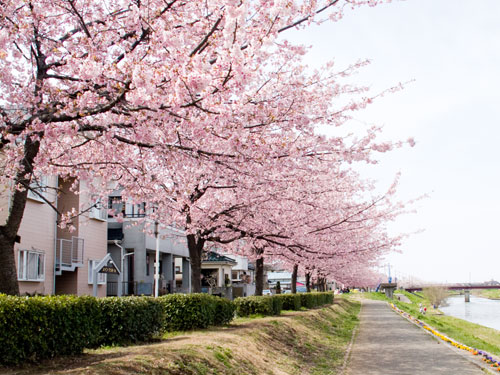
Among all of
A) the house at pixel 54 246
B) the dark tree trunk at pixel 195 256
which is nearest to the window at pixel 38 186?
the house at pixel 54 246

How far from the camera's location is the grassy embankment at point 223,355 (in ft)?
24.9

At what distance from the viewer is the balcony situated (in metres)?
21.6

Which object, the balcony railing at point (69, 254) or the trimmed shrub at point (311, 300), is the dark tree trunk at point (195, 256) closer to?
the balcony railing at point (69, 254)

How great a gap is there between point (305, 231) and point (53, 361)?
389 inches

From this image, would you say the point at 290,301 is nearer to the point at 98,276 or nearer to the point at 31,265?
the point at 98,276

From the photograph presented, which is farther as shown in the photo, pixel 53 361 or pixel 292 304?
pixel 292 304

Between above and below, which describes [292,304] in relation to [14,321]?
below

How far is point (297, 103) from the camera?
26.6 ft

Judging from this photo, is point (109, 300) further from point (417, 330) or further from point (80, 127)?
point (417, 330)

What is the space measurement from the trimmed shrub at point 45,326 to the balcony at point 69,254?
1347 centimetres

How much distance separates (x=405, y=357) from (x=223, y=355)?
6.59 meters

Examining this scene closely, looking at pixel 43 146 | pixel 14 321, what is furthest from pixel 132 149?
pixel 14 321

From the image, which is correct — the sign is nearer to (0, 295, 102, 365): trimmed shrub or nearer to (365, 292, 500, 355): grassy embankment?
(0, 295, 102, 365): trimmed shrub

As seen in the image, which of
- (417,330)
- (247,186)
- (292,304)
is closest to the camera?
(247,186)
